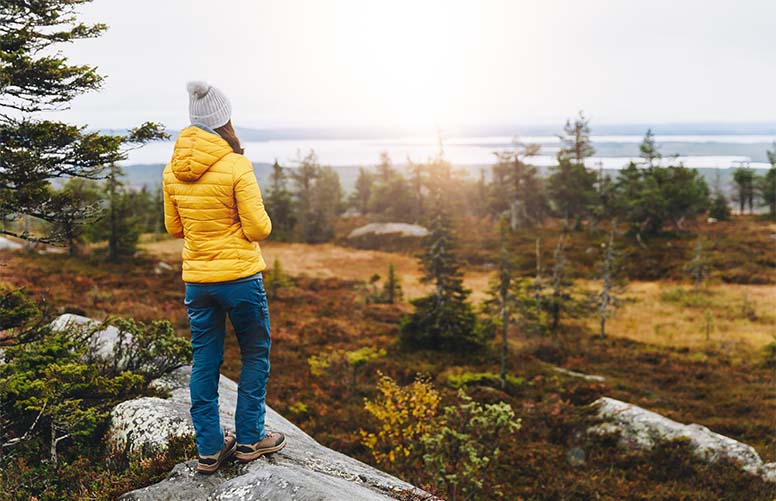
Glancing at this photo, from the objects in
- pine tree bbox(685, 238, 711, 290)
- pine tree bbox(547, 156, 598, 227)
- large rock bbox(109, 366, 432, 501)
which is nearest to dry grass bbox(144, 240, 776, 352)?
pine tree bbox(685, 238, 711, 290)

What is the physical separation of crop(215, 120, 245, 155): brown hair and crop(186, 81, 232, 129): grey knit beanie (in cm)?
5

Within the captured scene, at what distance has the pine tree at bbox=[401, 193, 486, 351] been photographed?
22891 mm

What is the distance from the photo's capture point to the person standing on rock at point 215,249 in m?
4.49

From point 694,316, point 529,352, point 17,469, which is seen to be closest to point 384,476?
point 17,469

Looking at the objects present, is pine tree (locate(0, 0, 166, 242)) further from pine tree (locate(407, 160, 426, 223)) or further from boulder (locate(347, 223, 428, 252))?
pine tree (locate(407, 160, 426, 223))

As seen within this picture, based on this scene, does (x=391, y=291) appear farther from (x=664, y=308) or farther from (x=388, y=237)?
(x=388, y=237)

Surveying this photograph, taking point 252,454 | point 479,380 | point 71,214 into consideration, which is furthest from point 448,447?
point 479,380

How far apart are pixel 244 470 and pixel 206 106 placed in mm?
3334

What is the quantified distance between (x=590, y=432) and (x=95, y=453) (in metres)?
12.9

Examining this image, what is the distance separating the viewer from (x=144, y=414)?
6254 mm

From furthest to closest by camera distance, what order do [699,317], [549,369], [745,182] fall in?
1. [745,182]
2. [699,317]
3. [549,369]

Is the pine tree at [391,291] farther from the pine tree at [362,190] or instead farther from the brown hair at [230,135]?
the pine tree at [362,190]

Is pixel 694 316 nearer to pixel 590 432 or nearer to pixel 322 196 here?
pixel 590 432

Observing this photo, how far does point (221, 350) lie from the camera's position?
16.1ft
